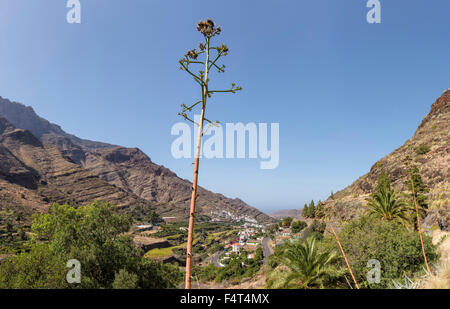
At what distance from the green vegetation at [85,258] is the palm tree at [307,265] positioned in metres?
8.44

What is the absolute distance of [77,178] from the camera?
158875 mm

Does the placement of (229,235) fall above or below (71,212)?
below

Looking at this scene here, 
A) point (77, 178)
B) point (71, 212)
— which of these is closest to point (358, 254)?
point (71, 212)

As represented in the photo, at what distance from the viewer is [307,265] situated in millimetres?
13156

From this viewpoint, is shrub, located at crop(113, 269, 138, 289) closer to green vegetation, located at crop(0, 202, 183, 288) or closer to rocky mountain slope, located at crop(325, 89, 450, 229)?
green vegetation, located at crop(0, 202, 183, 288)

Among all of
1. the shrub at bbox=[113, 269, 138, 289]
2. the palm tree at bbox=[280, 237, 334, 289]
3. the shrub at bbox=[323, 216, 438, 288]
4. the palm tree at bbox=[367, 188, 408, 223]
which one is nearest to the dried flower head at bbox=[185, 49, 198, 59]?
the shrub at bbox=[113, 269, 138, 289]

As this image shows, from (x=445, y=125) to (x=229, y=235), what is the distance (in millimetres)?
129429

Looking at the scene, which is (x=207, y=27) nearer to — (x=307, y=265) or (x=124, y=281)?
(x=124, y=281)

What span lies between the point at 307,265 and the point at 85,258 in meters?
13.0

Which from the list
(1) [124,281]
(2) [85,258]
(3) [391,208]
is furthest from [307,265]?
(3) [391,208]

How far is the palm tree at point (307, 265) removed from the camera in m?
13.1
